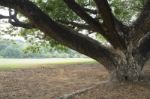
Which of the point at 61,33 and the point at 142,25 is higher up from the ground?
the point at 142,25

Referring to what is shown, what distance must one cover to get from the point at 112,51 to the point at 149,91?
200cm

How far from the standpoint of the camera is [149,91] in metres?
10.7

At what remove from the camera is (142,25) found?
1148cm

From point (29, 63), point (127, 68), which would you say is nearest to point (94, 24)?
point (127, 68)

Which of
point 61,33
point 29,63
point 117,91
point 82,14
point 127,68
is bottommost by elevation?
point 117,91

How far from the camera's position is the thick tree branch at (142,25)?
11.4 meters

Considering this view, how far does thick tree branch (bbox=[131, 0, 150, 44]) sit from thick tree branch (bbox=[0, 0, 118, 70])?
1.04m

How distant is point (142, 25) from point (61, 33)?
8.44 feet

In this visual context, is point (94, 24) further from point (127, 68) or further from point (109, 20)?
point (127, 68)

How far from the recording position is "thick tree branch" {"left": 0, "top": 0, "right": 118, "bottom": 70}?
34.0 feet

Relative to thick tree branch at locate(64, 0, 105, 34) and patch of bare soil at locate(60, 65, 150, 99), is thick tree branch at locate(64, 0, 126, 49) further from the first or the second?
patch of bare soil at locate(60, 65, 150, 99)

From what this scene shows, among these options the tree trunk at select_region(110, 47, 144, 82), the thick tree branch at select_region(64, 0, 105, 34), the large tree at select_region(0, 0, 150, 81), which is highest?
the thick tree branch at select_region(64, 0, 105, 34)

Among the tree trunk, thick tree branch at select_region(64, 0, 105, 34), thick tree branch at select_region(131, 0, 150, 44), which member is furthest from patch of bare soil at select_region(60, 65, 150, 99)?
thick tree branch at select_region(64, 0, 105, 34)

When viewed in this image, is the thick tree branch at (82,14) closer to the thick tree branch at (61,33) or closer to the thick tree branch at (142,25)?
the thick tree branch at (61,33)
